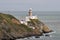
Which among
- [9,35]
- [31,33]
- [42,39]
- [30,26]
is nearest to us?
[9,35]

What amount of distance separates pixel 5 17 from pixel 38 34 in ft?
29.2


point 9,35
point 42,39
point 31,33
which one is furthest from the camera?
point 31,33

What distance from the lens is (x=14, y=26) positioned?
238 ft

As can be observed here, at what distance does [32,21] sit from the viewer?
85.7 meters

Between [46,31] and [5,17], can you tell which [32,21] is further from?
[5,17]

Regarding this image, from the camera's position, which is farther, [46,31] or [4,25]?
[46,31]

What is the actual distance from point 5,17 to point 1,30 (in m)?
11.3

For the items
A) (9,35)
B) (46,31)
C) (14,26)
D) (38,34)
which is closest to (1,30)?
(9,35)

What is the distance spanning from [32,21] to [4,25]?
17461 millimetres

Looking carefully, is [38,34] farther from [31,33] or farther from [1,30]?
[1,30]

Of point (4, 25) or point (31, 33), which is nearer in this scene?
point (4, 25)

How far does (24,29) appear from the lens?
7425 cm

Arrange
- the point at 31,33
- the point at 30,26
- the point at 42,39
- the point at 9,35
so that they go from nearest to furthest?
the point at 9,35
the point at 42,39
the point at 31,33
the point at 30,26

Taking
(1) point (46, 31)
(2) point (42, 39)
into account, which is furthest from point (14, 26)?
(1) point (46, 31)
